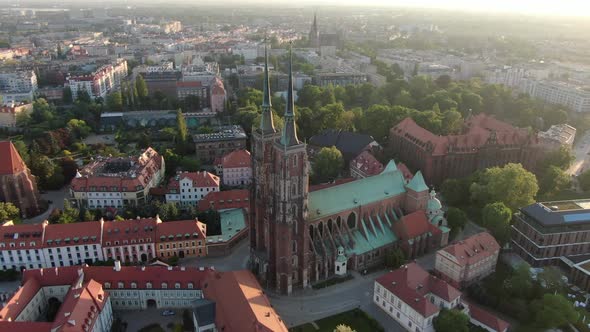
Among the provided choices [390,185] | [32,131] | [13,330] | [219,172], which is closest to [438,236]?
[390,185]

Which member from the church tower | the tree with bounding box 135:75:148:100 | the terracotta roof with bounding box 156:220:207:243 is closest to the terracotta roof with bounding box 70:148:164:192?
the terracotta roof with bounding box 156:220:207:243

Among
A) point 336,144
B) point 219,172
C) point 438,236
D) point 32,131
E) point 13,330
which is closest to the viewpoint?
point 13,330

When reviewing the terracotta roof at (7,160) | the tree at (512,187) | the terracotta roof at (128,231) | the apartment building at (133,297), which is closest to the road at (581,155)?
the tree at (512,187)

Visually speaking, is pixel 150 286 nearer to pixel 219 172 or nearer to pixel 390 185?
pixel 390 185

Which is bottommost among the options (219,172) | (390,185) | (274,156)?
(219,172)

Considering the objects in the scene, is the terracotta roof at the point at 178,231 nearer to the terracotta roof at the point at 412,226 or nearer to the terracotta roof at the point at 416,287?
the terracotta roof at the point at 416,287

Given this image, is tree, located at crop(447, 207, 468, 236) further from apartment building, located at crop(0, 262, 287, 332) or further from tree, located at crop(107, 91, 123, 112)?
tree, located at crop(107, 91, 123, 112)
